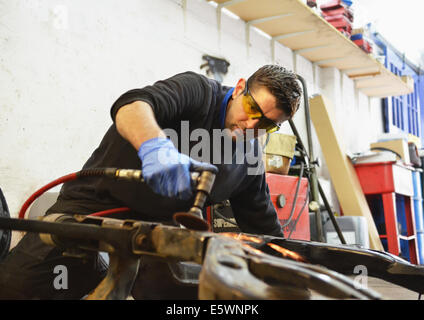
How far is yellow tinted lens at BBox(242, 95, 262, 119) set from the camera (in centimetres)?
160

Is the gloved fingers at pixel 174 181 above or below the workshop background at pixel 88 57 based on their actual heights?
below

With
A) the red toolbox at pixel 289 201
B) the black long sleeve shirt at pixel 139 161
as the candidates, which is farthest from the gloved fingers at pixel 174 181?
the red toolbox at pixel 289 201

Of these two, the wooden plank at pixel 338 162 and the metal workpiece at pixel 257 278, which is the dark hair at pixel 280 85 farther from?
the wooden plank at pixel 338 162

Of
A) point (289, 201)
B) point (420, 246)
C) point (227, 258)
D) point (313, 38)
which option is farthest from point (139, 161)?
point (420, 246)

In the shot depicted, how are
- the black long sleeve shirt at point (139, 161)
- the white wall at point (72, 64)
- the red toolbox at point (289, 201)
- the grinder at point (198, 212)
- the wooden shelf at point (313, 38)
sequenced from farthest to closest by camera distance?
1. the wooden shelf at point (313, 38)
2. the red toolbox at point (289, 201)
3. the white wall at point (72, 64)
4. the black long sleeve shirt at point (139, 161)
5. the grinder at point (198, 212)

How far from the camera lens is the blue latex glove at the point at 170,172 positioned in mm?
1077

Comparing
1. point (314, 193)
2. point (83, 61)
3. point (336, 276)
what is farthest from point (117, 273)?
point (314, 193)

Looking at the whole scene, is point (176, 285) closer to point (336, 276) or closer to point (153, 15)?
point (336, 276)

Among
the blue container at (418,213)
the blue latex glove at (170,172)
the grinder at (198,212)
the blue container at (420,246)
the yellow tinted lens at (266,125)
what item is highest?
the yellow tinted lens at (266,125)

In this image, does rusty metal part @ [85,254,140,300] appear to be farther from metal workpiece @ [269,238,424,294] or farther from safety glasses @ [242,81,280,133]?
safety glasses @ [242,81,280,133]

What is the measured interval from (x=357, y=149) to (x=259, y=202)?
4314 millimetres

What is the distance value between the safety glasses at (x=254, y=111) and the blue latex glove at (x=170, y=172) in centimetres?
56

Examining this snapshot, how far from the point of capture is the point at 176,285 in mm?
1420

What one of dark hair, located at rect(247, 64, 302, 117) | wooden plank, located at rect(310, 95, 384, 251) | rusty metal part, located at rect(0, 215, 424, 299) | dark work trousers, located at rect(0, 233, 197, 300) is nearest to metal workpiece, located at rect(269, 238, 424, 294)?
rusty metal part, located at rect(0, 215, 424, 299)
